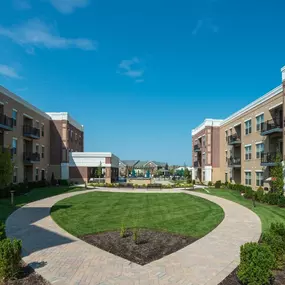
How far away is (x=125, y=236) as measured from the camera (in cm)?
1051

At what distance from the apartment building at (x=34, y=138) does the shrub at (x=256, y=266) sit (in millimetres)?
22664

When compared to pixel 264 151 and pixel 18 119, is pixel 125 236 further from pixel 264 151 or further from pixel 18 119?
pixel 18 119

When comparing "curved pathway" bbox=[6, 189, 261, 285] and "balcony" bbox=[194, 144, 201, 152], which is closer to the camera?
"curved pathway" bbox=[6, 189, 261, 285]

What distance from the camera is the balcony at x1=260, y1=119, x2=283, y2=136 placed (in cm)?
2488

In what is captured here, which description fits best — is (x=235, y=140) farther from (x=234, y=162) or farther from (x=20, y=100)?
(x=20, y=100)

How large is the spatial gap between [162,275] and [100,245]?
3.23 meters

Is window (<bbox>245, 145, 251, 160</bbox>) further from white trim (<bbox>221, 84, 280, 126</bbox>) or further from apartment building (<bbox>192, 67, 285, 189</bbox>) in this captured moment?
white trim (<bbox>221, 84, 280, 126</bbox>)

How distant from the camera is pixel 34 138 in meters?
35.6

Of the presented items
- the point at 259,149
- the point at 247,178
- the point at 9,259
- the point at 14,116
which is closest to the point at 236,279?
the point at 9,259

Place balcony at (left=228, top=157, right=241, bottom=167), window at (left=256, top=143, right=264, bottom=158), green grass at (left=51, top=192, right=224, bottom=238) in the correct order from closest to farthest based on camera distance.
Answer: green grass at (left=51, top=192, right=224, bottom=238) → window at (left=256, top=143, right=264, bottom=158) → balcony at (left=228, top=157, right=241, bottom=167)

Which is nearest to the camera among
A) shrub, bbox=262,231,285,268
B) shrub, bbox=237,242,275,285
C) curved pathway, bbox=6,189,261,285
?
shrub, bbox=237,242,275,285

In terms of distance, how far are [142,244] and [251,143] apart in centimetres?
2588

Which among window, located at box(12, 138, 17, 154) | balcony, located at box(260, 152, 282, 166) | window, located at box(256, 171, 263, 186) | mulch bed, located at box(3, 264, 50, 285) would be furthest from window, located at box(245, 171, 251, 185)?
mulch bed, located at box(3, 264, 50, 285)

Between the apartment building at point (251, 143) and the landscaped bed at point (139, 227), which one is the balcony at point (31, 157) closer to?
the landscaped bed at point (139, 227)
